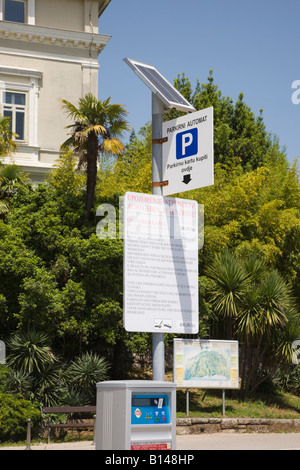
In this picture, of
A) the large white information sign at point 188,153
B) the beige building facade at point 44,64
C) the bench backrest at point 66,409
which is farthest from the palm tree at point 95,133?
the large white information sign at point 188,153

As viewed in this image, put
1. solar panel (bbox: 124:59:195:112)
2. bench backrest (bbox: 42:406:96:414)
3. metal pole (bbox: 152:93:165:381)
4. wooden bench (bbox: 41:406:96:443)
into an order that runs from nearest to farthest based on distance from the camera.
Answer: metal pole (bbox: 152:93:165:381) < solar panel (bbox: 124:59:195:112) < wooden bench (bbox: 41:406:96:443) < bench backrest (bbox: 42:406:96:414)

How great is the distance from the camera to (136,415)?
7656mm

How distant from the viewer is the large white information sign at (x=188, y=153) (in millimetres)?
8234

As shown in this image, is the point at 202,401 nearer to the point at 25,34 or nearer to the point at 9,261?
the point at 9,261

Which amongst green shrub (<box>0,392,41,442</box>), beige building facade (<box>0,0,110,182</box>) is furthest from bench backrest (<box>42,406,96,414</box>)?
beige building facade (<box>0,0,110,182</box>)

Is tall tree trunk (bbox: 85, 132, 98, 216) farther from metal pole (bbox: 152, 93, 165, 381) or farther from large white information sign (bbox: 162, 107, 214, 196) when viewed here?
large white information sign (bbox: 162, 107, 214, 196)

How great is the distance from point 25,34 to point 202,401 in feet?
69.7

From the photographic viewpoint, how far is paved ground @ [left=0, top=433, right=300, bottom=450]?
15320mm

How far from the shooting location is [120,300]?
68.1ft

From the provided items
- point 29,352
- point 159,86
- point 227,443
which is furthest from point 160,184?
point 29,352

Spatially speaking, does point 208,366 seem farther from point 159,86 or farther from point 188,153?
point 188,153

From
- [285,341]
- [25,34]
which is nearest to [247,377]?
[285,341]

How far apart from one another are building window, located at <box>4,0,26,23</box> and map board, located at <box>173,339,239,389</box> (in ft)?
72.6

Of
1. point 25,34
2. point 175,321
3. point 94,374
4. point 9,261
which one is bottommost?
point 94,374
